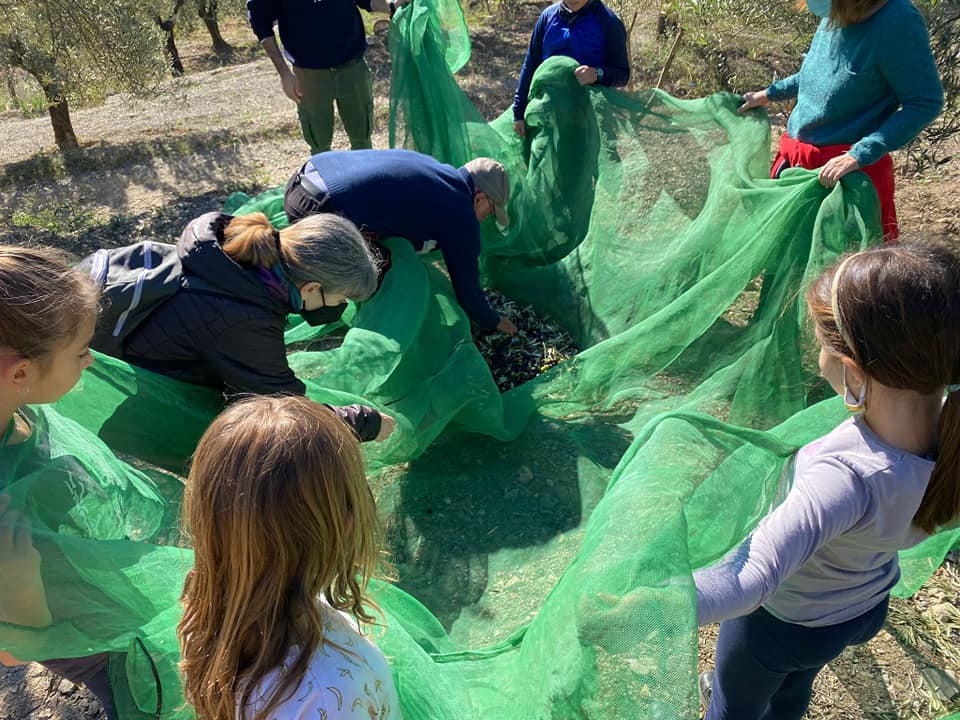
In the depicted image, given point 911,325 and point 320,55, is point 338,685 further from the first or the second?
point 320,55

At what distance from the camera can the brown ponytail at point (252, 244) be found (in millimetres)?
2299

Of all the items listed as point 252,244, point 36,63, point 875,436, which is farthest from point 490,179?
point 36,63

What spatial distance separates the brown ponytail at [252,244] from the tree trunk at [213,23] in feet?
47.4

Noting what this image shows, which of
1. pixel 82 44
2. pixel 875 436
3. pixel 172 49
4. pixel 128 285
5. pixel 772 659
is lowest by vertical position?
pixel 772 659

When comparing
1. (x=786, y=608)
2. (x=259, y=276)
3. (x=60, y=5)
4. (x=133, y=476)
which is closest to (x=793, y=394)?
(x=786, y=608)

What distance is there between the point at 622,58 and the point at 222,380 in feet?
9.24

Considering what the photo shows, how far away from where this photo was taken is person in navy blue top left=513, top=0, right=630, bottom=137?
3996mm

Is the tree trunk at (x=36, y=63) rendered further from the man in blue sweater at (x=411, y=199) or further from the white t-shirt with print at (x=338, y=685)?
the white t-shirt with print at (x=338, y=685)

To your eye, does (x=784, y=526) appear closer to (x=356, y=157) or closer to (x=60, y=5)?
(x=356, y=157)

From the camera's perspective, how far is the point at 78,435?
1.90 metres

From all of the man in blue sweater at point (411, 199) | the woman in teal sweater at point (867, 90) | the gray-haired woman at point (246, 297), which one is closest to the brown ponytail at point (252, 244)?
the gray-haired woman at point (246, 297)

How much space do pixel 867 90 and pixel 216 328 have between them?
2511 mm

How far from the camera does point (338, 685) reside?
1232 millimetres

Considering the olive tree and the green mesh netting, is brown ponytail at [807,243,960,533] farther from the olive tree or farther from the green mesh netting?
the olive tree
